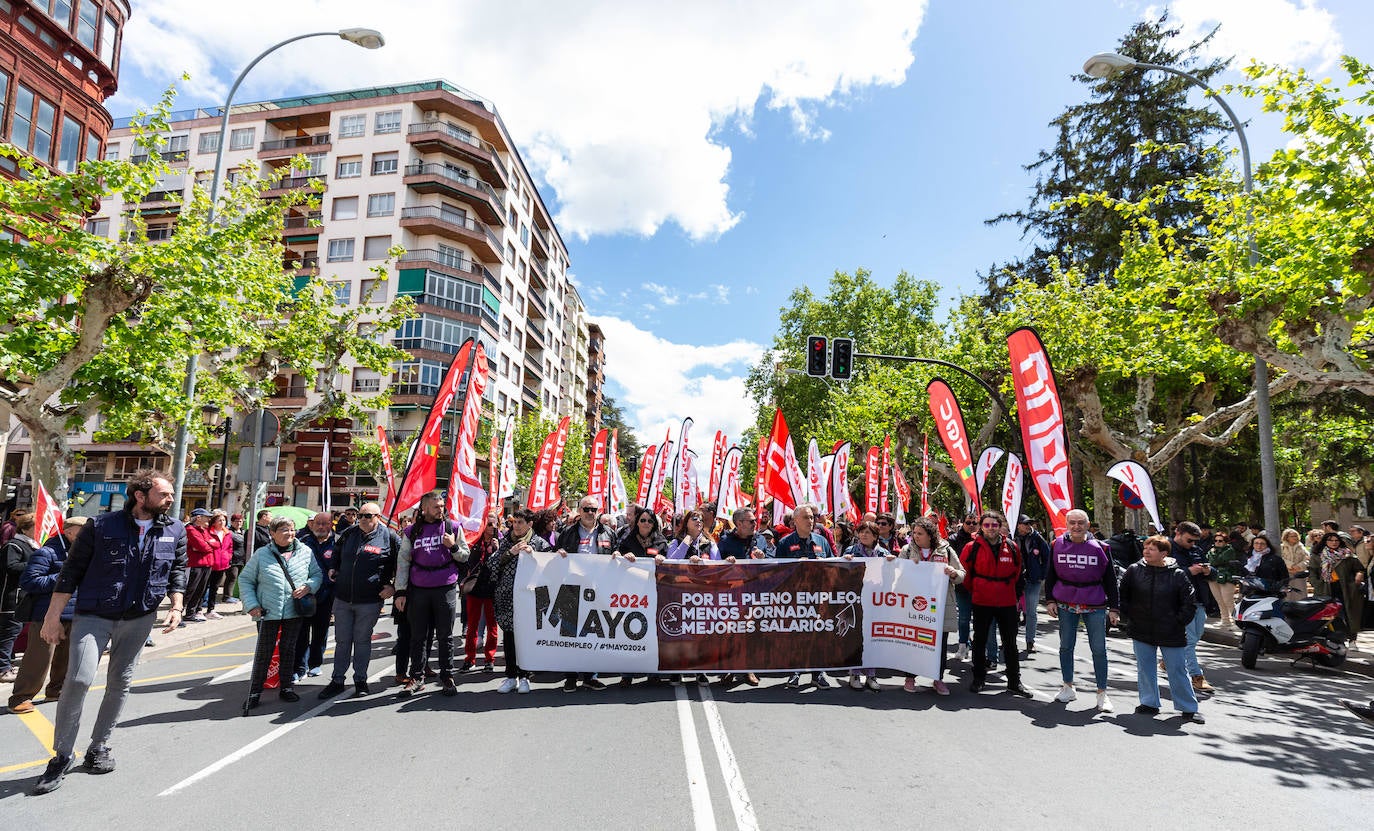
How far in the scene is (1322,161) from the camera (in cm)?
1041

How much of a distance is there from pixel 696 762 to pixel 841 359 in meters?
13.4

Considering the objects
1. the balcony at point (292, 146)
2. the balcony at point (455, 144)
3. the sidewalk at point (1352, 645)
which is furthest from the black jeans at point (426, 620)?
the balcony at point (292, 146)

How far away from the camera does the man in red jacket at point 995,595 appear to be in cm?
791

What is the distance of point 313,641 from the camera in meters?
8.52

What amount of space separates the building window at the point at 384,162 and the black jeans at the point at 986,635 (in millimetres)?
49185

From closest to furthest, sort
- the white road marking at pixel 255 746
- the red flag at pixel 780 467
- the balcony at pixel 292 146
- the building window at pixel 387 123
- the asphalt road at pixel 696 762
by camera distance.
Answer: the asphalt road at pixel 696 762
the white road marking at pixel 255 746
the red flag at pixel 780 467
the building window at pixel 387 123
the balcony at pixel 292 146

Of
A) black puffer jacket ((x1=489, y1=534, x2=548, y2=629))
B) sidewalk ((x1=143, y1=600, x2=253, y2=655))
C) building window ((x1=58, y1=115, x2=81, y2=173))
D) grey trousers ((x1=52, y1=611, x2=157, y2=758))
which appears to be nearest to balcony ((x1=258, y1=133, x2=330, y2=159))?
building window ((x1=58, y1=115, x2=81, y2=173))

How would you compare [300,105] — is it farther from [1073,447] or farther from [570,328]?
[1073,447]

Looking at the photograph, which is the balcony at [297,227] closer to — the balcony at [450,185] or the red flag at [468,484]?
the balcony at [450,185]

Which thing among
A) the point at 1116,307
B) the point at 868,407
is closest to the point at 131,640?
the point at 1116,307

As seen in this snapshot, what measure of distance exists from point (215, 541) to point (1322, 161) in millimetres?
17171

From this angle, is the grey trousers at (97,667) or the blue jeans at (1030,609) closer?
the grey trousers at (97,667)

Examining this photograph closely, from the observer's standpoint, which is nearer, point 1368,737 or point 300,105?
point 1368,737

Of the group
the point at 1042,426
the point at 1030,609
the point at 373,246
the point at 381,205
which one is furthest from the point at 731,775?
the point at 381,205
